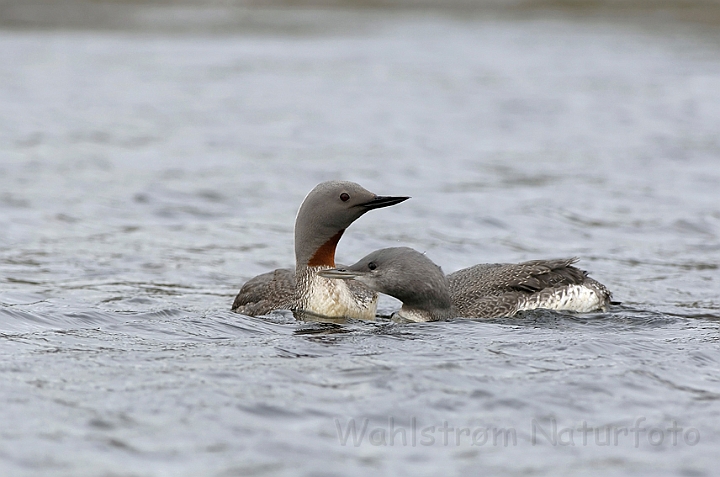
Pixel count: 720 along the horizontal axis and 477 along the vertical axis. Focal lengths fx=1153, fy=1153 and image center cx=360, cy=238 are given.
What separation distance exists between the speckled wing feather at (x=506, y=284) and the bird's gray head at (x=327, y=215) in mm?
1025

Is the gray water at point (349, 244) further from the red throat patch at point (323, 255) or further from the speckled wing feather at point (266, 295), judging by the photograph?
the red throat patch at point (323, 255)

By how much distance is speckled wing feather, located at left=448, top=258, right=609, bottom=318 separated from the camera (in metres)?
8.59

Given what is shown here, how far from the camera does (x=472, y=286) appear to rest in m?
8.87

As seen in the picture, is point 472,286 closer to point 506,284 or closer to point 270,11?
point 506,284

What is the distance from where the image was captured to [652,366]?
22.2 ft

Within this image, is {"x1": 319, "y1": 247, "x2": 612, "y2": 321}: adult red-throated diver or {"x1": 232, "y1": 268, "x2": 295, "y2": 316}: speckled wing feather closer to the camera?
{"x1": 319, "y1": 247, "x2": 612, "y2": 321}: adult red-throated diver

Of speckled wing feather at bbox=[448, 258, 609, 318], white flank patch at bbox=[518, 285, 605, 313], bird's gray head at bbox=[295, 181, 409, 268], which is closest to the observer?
bird's gray head at bbox=[295, 181, 409, 268]

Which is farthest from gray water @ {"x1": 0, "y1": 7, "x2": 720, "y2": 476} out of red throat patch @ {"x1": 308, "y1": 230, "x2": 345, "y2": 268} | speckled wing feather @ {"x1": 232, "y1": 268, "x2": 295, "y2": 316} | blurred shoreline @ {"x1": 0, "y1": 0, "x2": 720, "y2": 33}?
blurred shoreline @ {"x1": 0, "y1": 0, "x2": 720, "y2": 33}

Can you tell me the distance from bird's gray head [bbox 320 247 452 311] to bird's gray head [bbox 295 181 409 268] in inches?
13.0

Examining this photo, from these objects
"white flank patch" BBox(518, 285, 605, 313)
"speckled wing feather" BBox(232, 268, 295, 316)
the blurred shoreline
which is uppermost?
the blurred shoreline

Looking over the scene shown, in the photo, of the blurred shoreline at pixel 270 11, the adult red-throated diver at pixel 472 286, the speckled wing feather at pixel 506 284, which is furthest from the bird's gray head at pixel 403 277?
the blurred shoreline at pixel 270 11

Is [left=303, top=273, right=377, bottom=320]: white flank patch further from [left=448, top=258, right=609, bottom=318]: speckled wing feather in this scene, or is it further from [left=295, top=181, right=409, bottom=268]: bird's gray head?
[left=448, top=258, right=609, bottom=318]: speckled wing feather

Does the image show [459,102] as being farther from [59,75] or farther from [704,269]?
[704,269]

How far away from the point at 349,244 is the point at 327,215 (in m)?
3.32
